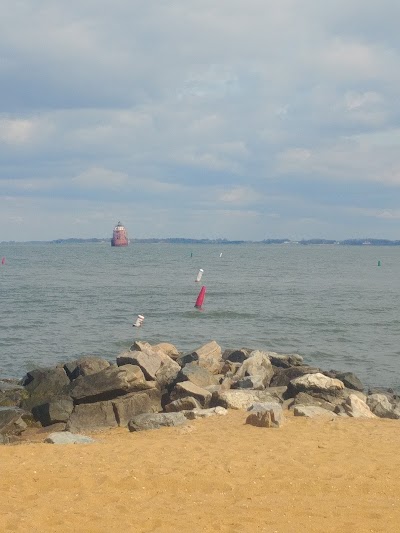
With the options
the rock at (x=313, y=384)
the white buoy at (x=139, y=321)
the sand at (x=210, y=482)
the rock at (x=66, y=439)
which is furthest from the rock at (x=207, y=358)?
the white buoy at (x=139, y=321)

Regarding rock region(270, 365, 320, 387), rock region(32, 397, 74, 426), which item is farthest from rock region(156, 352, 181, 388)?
rock region(270, 365, 320, 387)

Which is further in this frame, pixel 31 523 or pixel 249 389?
pixel 249 389

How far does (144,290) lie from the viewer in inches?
1847

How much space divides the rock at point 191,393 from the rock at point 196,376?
685 millimetres

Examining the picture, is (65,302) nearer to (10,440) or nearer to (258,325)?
(258,325)

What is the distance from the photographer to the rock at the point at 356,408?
1317 centimetres

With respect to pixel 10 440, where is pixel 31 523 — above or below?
above

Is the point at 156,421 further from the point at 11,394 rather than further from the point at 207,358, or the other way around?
the point at 207,358

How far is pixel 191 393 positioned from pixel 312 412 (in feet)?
8.40

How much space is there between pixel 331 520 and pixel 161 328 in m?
22.0

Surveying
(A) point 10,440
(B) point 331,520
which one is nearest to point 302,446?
(B) point 331,520

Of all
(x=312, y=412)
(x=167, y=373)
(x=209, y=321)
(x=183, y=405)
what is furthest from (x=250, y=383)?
(x=209, y=321)

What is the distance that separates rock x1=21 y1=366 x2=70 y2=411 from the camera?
15.5 m

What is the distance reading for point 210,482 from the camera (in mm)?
8633
